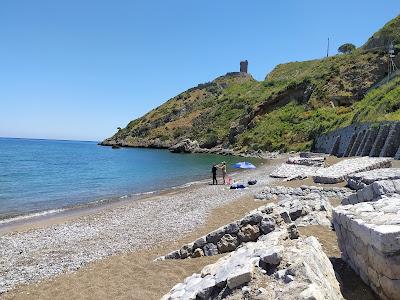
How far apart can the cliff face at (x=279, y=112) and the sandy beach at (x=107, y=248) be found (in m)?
36.6

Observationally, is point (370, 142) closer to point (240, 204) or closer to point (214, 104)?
point (240, 204)

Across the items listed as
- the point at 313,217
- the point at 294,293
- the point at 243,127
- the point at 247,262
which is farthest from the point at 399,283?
the point at 243,127

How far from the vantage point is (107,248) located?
46.5 ft

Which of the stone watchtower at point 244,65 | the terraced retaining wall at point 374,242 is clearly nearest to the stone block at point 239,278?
the terraced retaining wall at point 374,242

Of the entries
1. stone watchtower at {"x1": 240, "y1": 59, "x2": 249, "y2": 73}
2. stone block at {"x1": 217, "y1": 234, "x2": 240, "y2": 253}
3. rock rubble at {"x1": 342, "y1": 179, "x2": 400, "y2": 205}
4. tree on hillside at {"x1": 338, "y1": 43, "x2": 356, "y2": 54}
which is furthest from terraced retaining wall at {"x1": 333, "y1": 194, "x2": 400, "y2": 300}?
stone watchtower at {"x1": 240, "y1": 59, "x2": 249, "y2": 73}

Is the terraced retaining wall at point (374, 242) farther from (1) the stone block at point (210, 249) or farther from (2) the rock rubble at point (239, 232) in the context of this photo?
(1) the stone block at point (210, 249)

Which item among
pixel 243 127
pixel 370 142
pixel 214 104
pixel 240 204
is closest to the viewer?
pixel 240 204

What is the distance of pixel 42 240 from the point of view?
15867mm

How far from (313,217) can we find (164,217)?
348 inches

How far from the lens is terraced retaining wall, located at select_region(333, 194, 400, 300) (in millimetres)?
5555

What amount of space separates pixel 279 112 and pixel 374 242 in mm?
86015

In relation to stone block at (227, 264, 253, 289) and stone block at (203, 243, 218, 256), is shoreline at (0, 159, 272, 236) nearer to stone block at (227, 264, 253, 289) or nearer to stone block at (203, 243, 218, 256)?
stone block at (203, 243, 218, 256)

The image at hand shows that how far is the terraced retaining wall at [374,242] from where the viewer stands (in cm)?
555

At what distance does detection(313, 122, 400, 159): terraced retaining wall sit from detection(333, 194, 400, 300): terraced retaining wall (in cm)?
2009
